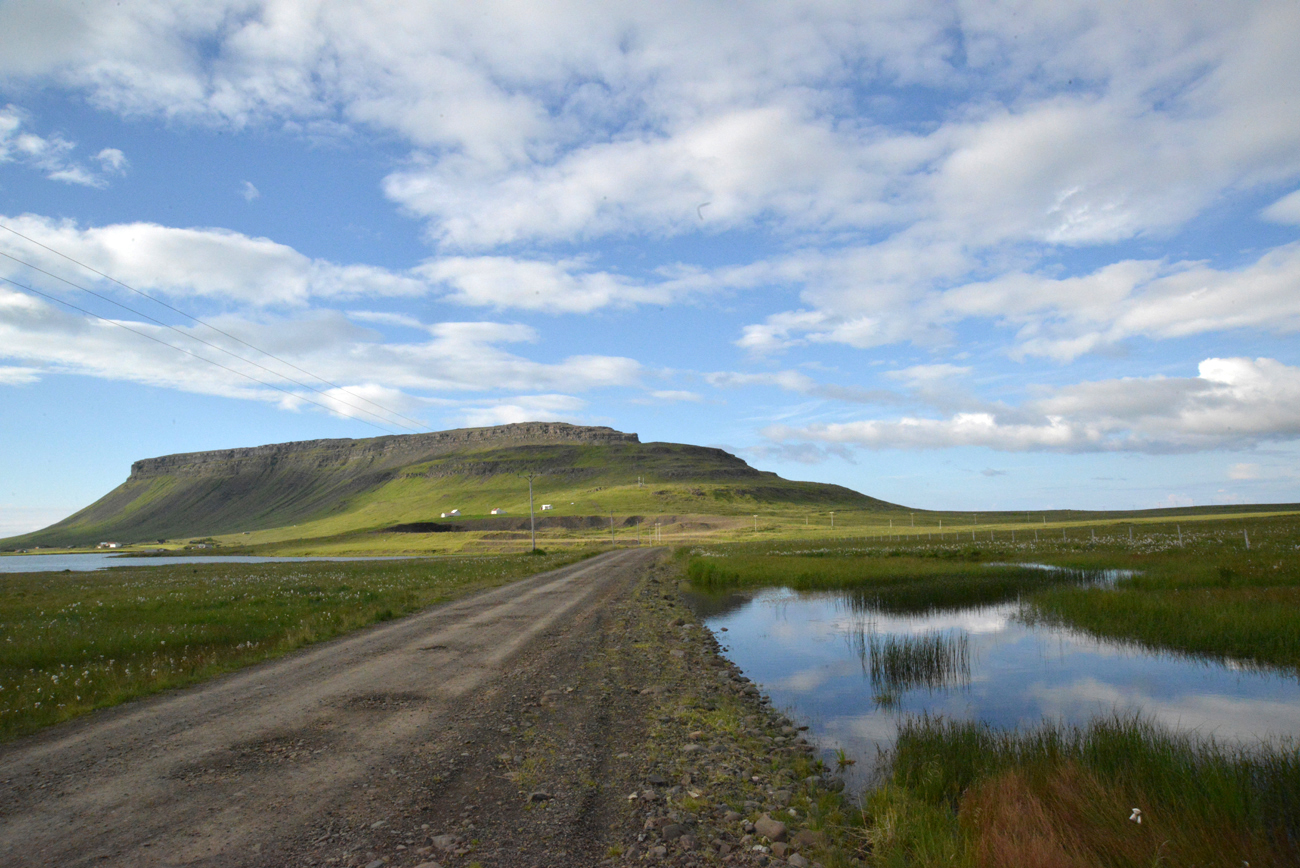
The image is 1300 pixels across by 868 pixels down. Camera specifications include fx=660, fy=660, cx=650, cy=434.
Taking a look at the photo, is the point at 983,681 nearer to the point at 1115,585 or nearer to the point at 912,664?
the point at 912,664

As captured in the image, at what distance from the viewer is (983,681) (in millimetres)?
14594

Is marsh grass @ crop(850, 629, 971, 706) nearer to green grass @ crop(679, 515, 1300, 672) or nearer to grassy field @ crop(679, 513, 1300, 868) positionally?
grassy field @ crop(679, 513, 1300, 868)

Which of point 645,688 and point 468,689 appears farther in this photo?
point 645,688

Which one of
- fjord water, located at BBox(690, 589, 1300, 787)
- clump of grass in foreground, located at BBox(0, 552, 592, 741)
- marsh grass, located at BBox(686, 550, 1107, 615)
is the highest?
clump of grass in foreground, located at BBox(0, 552, 592, 741)

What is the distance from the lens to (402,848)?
5.81 m

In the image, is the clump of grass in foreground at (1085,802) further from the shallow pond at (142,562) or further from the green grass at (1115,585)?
the shallow pond at (142,562)

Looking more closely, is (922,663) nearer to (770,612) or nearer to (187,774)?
(770,612)

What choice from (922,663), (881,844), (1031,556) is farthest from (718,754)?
(1031,556)

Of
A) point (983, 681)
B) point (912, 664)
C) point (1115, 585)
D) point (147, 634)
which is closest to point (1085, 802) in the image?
point (983, 681)

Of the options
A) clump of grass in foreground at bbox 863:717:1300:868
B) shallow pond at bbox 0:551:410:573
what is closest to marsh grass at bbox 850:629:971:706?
clump of grass in foreground at bbox 863:717:1300:868

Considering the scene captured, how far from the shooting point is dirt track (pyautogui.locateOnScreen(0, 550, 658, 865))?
5.89 meters

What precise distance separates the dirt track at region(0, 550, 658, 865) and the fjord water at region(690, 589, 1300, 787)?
4.01 m

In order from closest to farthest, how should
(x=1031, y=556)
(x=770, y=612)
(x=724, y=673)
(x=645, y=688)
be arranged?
1. (x=645, y=688)
2. (x=724, y=673)
3. (x=770, y=612)
4. (x=1031, y=556)

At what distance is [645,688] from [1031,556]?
4194 cm
